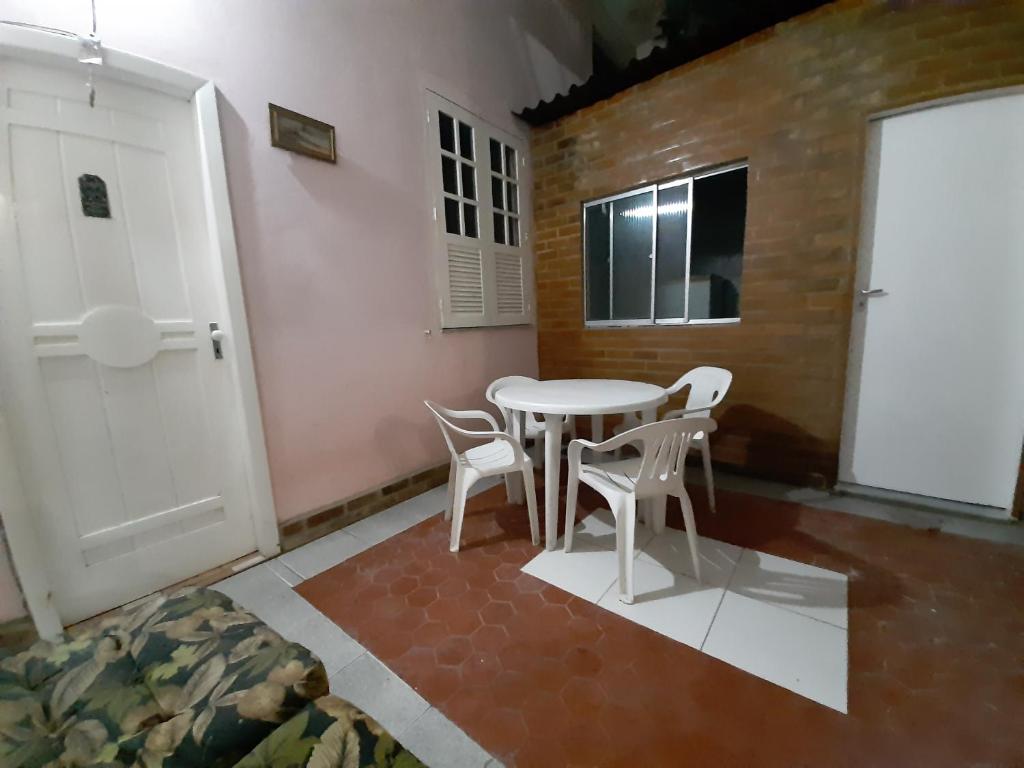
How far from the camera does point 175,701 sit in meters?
0.76

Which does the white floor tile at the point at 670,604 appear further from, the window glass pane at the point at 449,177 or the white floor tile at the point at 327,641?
the window glass pane at the point at 449,177

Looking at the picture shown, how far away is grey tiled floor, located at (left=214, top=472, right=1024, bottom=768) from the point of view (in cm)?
106

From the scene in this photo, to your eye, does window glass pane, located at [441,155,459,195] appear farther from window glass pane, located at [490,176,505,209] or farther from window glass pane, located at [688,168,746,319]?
window glass pane, located at [688,168,746,319]

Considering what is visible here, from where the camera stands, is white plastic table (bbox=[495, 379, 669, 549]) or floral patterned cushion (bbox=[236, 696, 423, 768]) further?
white plastic table (bbox=[495, 379, 669, 549])

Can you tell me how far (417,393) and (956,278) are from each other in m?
3.02

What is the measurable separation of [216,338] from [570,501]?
1.77 meters

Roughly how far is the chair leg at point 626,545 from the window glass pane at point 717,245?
177cm

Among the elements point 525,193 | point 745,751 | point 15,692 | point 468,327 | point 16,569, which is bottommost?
point 745,751

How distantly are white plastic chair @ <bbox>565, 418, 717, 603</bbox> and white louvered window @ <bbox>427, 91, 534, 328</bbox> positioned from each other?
1.59 meters

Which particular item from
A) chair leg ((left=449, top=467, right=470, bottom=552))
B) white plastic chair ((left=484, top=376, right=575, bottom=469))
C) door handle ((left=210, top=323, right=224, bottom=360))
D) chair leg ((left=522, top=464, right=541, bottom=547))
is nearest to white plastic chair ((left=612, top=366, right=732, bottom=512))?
white plastic chair ((left=484, top=376, right=575, bottom=469))

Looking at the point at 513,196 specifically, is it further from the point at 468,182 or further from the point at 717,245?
the point at 717,245

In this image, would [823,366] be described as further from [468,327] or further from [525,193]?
[525,193]

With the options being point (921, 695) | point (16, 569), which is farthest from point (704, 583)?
point (16, 569)

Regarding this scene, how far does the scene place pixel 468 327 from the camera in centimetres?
282
